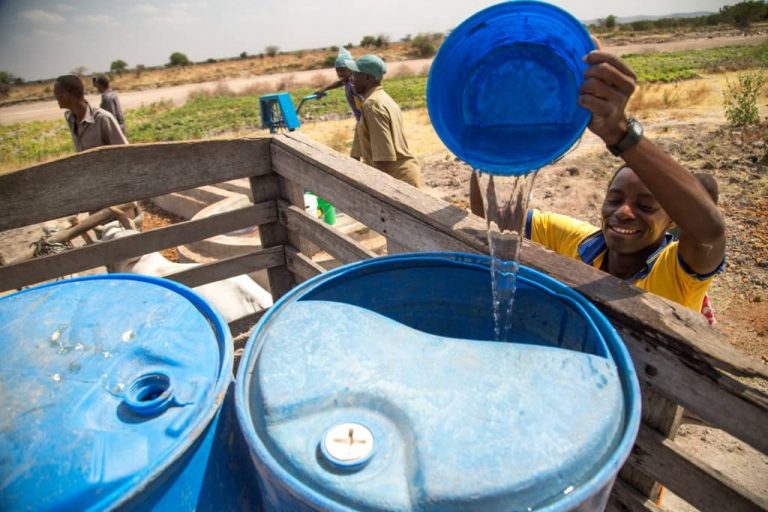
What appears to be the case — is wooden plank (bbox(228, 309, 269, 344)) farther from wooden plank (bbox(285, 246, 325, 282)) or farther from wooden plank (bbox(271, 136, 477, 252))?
wooden plank (bbox(271, 136, 477, 252))


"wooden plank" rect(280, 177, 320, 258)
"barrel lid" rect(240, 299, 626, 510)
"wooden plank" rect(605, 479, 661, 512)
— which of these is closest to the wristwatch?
"barrel lid" rect(240, 299, 626, 510)

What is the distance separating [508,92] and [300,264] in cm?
174

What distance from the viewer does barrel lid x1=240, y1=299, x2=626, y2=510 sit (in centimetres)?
71

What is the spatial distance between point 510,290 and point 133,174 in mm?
1813

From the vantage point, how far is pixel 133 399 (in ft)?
2.93

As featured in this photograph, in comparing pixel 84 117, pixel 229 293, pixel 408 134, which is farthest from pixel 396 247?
pixel 408 134

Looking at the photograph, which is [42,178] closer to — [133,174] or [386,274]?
[133,174]

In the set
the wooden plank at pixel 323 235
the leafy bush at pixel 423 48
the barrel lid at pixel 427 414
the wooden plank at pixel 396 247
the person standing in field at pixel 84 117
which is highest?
the leafy bush at pixel 423 48

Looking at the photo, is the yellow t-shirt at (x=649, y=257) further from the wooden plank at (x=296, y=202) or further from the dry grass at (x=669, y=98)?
the dry grass at (x=669, y=98)

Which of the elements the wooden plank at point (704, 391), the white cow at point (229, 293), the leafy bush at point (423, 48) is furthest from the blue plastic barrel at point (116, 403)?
the leafy bush at point (423, 48)

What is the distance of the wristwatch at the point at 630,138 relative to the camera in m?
1.20

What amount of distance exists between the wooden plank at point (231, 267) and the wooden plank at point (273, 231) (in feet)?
0.19

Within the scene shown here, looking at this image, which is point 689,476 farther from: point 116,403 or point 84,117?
point 84,117

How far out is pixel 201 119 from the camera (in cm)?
2028
